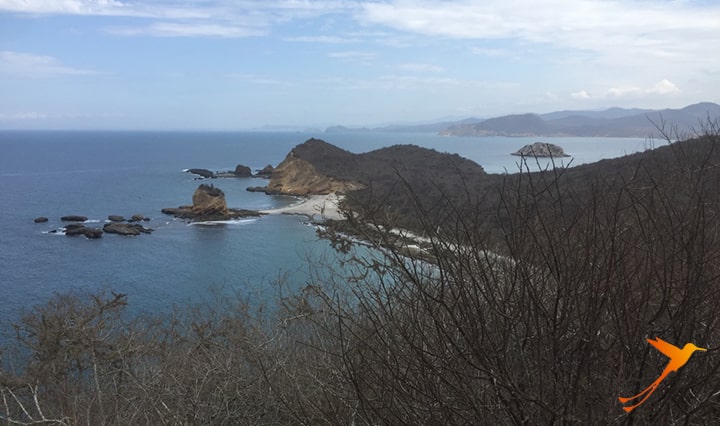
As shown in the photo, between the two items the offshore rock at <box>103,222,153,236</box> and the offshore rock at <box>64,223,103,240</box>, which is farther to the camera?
the offshore rock at <box>103,222,153,236</box>

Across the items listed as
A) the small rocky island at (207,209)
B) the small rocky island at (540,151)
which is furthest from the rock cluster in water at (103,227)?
the small rocky island at (540,151)

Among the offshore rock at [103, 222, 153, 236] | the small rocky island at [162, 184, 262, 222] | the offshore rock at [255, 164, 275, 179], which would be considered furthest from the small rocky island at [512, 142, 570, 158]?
the offshore rock at [255, 164, 275, 179]

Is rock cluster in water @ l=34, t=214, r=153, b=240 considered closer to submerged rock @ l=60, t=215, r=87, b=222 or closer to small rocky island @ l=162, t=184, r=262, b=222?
submerged rock @ l=60, t=215, r=87, b=222

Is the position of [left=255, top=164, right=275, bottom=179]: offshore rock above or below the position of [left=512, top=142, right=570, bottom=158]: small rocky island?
below

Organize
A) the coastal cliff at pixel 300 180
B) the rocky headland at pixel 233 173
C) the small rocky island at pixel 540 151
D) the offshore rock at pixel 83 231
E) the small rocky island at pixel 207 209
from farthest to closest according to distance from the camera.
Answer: the rocky headland at pixel 233 173 < the coastal cliff at pixel 300 180 < the small rocky island at pixel 207 209 < the offshore rock at pixel 83 231 < the small rocky island at pixel 540 151

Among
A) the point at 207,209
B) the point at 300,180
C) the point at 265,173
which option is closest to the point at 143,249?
the point at 207,209

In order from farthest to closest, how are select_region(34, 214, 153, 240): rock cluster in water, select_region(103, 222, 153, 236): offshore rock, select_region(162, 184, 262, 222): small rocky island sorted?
select_region(162, 184, 262, 222): small rocky island < select_region(103, 222, 153, 236): offshore rock < select_region(34, 214, 153, 240): rock cluster in water

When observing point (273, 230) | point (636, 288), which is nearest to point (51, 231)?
point (273, 230)

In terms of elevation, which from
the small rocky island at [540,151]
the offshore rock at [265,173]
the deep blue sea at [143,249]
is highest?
the small rocky island at [540,151]

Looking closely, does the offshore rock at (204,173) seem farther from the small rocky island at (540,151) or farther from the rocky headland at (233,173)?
the small rocky island at (540,151)

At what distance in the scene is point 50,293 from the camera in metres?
25.3

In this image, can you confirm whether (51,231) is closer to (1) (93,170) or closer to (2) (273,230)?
(2) (273,230)

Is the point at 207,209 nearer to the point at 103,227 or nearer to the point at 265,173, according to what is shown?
the point at 103,227

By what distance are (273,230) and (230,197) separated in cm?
2204
